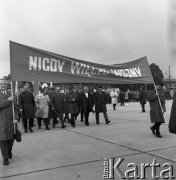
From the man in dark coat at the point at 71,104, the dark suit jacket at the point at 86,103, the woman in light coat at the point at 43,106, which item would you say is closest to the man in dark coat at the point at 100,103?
the dark suit jacket at the point at 86,103

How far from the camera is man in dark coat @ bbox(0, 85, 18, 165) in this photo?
5.66 m

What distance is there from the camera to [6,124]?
18.9 feet

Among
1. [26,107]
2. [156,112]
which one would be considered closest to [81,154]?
[156,112]

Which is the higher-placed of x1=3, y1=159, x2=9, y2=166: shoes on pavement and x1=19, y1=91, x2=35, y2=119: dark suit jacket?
x1=19, y1=91, x2=35, y2=119: dark suit jacket

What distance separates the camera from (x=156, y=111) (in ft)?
27.1

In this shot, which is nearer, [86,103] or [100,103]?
[100,103]

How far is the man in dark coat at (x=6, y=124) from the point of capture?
18.6ft

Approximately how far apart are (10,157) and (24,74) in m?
2.39

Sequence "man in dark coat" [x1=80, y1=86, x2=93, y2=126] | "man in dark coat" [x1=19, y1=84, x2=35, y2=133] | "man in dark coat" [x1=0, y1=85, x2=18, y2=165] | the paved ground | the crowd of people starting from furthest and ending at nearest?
"man in dark coat" [x1=80, y1=86, x2=93, y2=126] → the crowd of people → "man in dark coat" [x1=19, y1=84, x2=35, y2=133] → "man in dark coat" [x1=0, y1=85, x2=18, y2=165] → the paved ground

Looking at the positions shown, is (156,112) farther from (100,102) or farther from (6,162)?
(6,162)

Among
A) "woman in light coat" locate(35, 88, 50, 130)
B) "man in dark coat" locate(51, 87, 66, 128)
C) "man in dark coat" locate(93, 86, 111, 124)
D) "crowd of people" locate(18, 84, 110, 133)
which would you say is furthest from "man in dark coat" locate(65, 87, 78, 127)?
"man in dark coat" locate(93, 86, 111, 124)

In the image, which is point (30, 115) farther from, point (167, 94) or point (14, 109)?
point (167, 94)

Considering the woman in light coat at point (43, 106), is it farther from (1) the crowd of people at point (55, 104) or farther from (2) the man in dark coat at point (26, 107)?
(2) the man in dark coat at point (26, 107)

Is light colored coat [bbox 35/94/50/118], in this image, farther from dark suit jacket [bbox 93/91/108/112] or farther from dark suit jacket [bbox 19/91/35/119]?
dark suit jacket [bbox 93/91/108/112]
